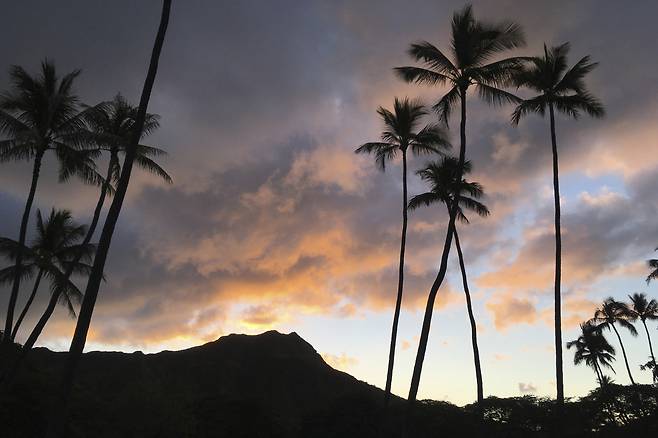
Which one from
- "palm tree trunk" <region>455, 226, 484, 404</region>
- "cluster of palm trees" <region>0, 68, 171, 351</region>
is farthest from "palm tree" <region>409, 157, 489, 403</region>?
"cluster of palm trees" <region>0, 68, 171, 351</region>

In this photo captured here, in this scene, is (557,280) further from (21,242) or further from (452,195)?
(21,242)

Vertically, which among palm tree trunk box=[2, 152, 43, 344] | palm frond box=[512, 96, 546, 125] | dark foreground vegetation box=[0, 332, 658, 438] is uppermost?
palm frond box=[512, 96, 546, 125]

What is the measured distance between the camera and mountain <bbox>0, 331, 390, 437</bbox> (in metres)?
31.5

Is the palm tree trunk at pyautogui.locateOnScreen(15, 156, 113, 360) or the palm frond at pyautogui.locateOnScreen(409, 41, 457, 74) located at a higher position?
the palm frond at pyautogui.locateOnScreen(409, 41, 457, 74)

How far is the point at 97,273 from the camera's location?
Answer: 13.5 meters

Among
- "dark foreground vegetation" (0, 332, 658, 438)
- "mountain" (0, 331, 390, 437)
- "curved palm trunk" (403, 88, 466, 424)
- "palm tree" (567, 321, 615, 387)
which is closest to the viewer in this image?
"curved palm trunk" (403, 88, 466, 424)

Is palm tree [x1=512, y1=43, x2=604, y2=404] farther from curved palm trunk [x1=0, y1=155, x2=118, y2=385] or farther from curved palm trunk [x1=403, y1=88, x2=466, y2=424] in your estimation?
curved palm trunk [x1=0, y1=155, x2=118, y2=385]

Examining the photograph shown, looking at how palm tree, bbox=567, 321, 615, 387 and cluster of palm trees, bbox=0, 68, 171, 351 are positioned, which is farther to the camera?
palm tree, bbox=567, 321, 615, 387

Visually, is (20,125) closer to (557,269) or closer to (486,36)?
(486,36)

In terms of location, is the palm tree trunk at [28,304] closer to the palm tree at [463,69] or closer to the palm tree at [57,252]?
the palm tree at [57,252]

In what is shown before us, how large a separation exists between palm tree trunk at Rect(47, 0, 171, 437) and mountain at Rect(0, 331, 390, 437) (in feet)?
60.9

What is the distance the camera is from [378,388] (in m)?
95.2

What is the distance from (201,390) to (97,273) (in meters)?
71.6

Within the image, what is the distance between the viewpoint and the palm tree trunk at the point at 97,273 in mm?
12336
